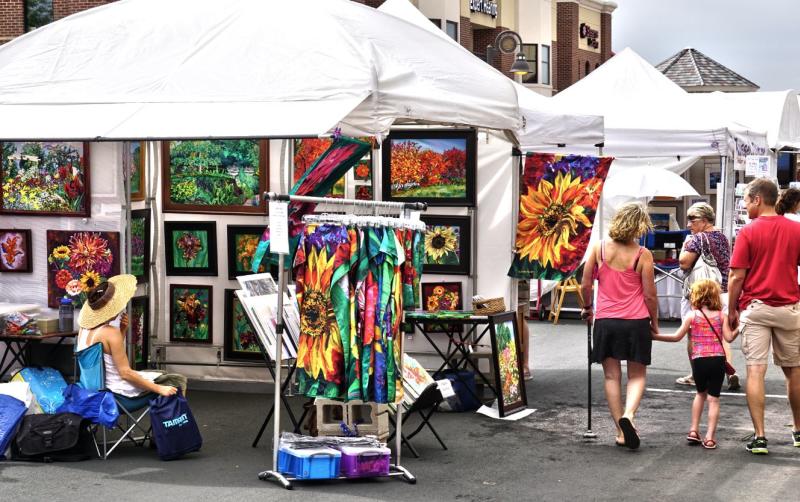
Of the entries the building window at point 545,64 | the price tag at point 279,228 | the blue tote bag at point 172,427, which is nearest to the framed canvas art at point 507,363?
the blue tote bag at point 172,427

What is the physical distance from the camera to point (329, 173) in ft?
Answer: 28.3

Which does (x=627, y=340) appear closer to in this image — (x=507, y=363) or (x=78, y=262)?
(x=507, y=363)

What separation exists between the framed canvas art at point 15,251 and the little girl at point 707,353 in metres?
5.47

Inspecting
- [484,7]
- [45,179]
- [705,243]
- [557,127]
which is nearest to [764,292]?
[705,243]

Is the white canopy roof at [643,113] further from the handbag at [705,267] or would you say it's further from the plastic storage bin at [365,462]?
the plastic storage bin at [365,462]

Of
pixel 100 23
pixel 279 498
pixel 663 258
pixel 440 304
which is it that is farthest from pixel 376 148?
pixel 663 258

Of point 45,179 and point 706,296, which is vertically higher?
point 45,179

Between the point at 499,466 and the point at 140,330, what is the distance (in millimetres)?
3998

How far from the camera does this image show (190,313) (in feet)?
36.8

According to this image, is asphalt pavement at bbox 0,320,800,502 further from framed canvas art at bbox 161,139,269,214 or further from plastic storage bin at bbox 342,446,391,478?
framed canvas art at bbox 161,139,269,214

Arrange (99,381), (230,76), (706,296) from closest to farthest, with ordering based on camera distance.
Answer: (99,381) → (706,296) → (230,76)

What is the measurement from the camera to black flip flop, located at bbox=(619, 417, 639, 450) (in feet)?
28.7

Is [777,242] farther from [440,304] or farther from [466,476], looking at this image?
[440,304]

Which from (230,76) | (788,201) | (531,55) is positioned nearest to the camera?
(230,76)
